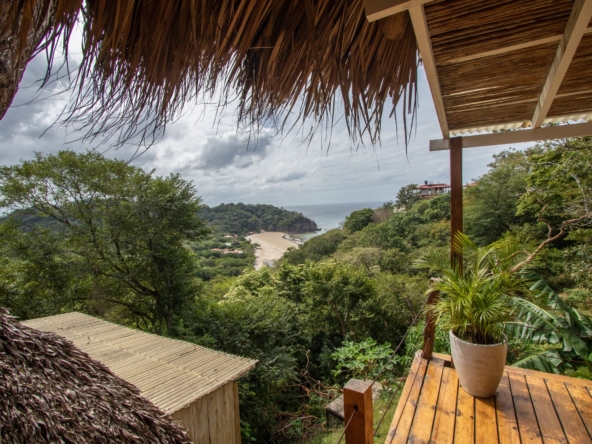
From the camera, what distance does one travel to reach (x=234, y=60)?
85cm

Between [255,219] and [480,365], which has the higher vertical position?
[480,365]

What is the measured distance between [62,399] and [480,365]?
2369 millimetres

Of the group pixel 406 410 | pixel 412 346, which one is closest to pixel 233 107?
pixel 406 410

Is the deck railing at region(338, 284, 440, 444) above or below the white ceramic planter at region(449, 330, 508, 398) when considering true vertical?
above

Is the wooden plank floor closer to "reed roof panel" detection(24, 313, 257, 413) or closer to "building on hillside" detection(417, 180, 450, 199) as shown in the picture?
"reed roof panel" detection(24, 313, 257, 413)

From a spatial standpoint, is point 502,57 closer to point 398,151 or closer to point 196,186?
point 398,151

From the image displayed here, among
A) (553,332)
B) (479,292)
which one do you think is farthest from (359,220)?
(479,292)

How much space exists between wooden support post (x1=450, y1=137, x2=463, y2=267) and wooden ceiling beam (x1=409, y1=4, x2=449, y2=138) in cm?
36

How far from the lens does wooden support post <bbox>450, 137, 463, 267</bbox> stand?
237 cm

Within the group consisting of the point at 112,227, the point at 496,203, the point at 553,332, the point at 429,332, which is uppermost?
the point at 496,203

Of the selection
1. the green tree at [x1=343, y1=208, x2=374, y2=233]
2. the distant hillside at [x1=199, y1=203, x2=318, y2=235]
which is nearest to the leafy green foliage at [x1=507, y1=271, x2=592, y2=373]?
the distant hillside at [x1=199, y1=203, x2=318, y2=235]

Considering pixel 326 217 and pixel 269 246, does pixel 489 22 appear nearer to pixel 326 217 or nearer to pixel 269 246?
pixel 269 246

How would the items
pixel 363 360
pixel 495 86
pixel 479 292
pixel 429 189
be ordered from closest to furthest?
pixel 495 86 → pixel 479 292 → pixel 363 360 → pixel 429 189

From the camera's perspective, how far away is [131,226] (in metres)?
9.43
